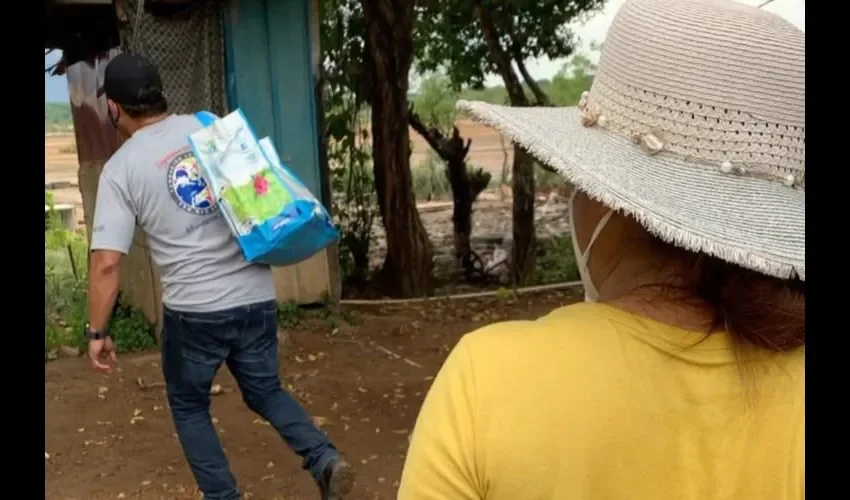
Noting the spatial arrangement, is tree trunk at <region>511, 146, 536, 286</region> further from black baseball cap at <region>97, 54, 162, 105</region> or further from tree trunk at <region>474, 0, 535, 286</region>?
black baseball cap at <region>97, 54, 162, 105</region>

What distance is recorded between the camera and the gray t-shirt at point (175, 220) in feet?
10.7

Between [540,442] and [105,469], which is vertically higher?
[540,442]

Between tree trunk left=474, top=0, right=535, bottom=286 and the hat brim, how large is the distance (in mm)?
7571

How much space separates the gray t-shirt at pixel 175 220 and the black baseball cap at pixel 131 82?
0.40ft

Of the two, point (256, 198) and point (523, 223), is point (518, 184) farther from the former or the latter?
point (256, 198)

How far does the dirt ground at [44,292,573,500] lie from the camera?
4.21m

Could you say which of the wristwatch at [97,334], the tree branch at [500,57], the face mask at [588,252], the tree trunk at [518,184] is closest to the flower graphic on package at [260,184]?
the wristwatch at [97,334]

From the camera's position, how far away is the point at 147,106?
339 cm

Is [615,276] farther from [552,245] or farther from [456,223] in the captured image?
[552,245]

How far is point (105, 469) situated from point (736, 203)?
12.9 feet

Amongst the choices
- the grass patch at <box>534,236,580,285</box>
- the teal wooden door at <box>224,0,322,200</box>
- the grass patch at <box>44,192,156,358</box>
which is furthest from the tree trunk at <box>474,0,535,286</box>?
the grass patch at <box>44,192,156,358</box>

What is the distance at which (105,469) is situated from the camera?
14.4ft

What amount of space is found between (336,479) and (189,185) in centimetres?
128
